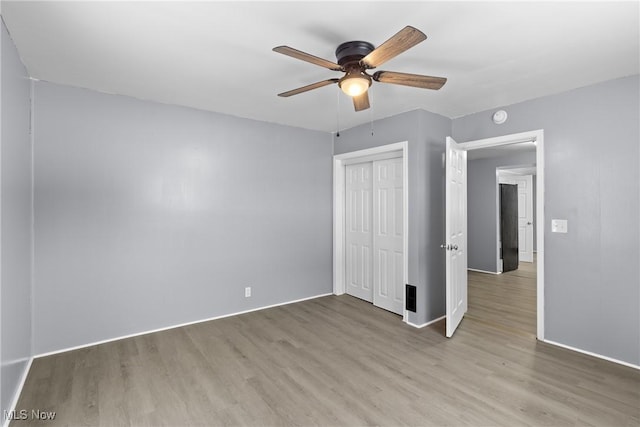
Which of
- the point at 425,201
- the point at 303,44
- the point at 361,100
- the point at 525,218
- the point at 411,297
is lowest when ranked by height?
the point at 411,297

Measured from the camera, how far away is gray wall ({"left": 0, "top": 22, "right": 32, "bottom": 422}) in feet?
6.02

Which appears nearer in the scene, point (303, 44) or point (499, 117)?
point (303, 44)

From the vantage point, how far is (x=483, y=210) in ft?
20.6

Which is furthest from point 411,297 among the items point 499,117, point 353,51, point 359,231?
point 353,51

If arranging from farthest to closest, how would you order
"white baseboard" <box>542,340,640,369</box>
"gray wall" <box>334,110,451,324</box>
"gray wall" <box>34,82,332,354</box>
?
"gray wall" <box>334,110,451,324</box> < "gray wall" <box>34,82,332,354</box> < "white baseboard" <box>542,340,640,369</box>

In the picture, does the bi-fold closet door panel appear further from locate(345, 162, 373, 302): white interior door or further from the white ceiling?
the white ceiling

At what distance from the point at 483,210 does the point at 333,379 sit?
5206 millimetres

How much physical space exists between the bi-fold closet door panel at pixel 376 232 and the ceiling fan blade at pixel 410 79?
5.85 feet

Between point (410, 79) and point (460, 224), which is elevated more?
point (410, 79)

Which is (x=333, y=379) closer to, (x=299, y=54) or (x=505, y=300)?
(x=299, y=54)

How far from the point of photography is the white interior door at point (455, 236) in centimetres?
313

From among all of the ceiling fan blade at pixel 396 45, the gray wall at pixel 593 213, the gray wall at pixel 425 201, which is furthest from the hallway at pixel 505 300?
the ceiling fan blade at pixel 396 45

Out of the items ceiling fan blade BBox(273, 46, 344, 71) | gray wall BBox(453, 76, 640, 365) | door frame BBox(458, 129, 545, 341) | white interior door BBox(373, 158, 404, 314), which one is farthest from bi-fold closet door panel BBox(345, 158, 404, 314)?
ceiling fan blade BBox(273, 46, 344, 71)

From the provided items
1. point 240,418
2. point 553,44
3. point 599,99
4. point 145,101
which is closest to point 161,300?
point 240,418
